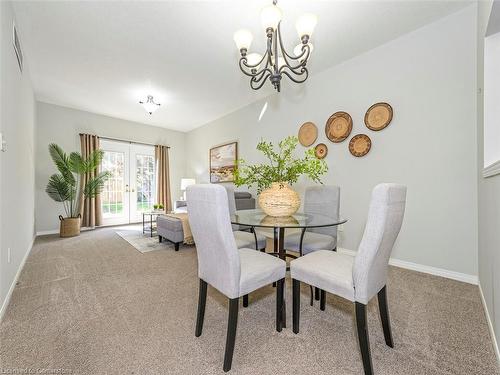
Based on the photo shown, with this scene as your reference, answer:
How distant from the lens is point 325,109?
A: 10.6 feet

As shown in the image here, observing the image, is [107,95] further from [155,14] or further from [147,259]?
[147,259]

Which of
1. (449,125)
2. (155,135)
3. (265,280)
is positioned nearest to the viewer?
(265,280)

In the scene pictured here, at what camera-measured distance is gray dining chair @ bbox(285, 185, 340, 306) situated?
6.36 ft

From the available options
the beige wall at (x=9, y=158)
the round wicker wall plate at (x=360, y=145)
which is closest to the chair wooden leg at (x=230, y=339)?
the beige wall at (x=9, y=158)

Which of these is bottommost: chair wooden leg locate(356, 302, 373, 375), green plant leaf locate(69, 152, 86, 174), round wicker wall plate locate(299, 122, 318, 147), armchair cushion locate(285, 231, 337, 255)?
chair wooden leg locate(356, 302, 373, 375)

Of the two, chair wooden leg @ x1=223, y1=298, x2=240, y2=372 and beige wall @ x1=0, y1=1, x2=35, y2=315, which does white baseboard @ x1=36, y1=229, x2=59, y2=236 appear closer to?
beige wall @ x1=0, y1=1, x2=35, y2=315

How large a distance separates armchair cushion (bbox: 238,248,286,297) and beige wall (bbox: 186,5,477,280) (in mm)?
1936

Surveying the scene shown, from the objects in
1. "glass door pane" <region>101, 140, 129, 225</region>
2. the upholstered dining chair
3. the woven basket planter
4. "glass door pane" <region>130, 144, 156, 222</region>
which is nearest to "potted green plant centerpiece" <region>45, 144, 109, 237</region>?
the woven basket planter

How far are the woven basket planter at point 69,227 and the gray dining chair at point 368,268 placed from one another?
185 inches

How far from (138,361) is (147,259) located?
1834mm

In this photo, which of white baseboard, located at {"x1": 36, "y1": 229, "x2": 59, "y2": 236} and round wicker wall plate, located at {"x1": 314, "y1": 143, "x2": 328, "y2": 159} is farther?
white baseboard, located at {"x1": 36, "y1": 229, "x2": 59, "y2": 236}

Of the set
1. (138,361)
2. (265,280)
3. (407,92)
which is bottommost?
(138,361)

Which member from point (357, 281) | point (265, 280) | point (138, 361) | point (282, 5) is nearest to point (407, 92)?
point (282, 5)

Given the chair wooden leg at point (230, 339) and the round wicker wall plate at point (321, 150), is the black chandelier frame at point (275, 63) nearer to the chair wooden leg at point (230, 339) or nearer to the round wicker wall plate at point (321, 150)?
the round wicker wall plate at point (321, 150)
